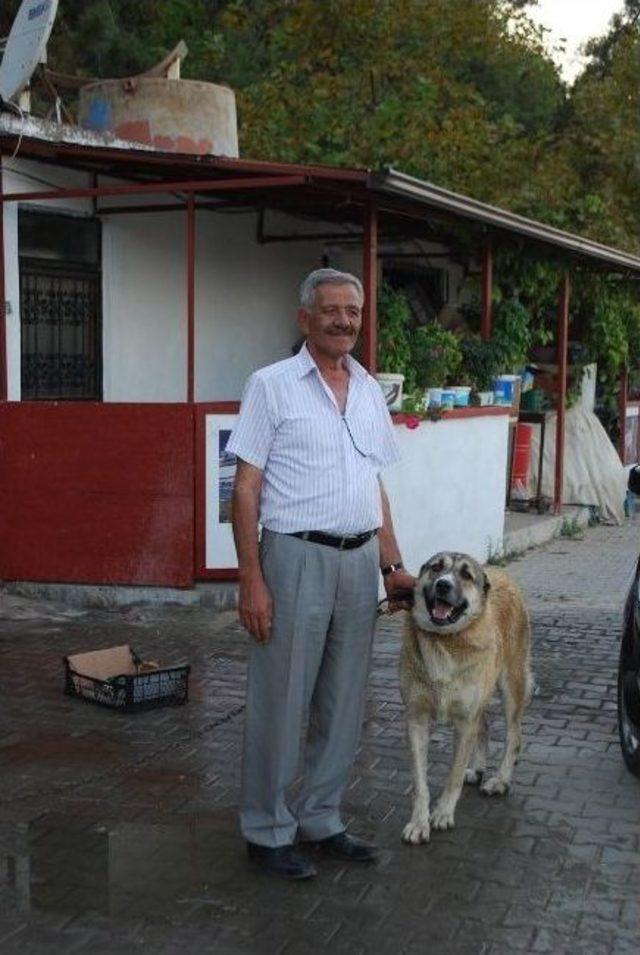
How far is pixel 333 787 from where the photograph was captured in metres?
4.43

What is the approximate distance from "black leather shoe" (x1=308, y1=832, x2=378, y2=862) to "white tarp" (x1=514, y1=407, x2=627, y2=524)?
1013cm

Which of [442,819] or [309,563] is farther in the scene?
[442,819]

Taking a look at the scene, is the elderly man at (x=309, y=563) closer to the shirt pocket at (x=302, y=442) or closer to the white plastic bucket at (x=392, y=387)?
the shirt pocket at (x=302, y=442)

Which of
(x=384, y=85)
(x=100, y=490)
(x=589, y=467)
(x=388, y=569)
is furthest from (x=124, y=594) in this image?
(x=384, y=85)

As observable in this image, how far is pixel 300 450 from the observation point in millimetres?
4145

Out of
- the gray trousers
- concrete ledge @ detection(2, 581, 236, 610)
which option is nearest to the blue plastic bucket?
concrete ledge @ detection(2, 581, 236, 610)

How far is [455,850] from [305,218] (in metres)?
8.20

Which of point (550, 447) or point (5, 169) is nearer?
point (5, 169)

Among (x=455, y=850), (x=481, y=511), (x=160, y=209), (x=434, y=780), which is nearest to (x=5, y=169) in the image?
(x=160, y=209)

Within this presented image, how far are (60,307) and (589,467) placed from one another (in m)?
7.43

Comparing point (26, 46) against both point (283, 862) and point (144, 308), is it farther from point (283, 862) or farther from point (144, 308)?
point (283, 862)

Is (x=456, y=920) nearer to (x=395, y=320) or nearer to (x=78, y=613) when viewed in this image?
(x=78, y=613)

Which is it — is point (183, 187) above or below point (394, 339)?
above

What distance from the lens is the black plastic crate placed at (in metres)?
6.28
